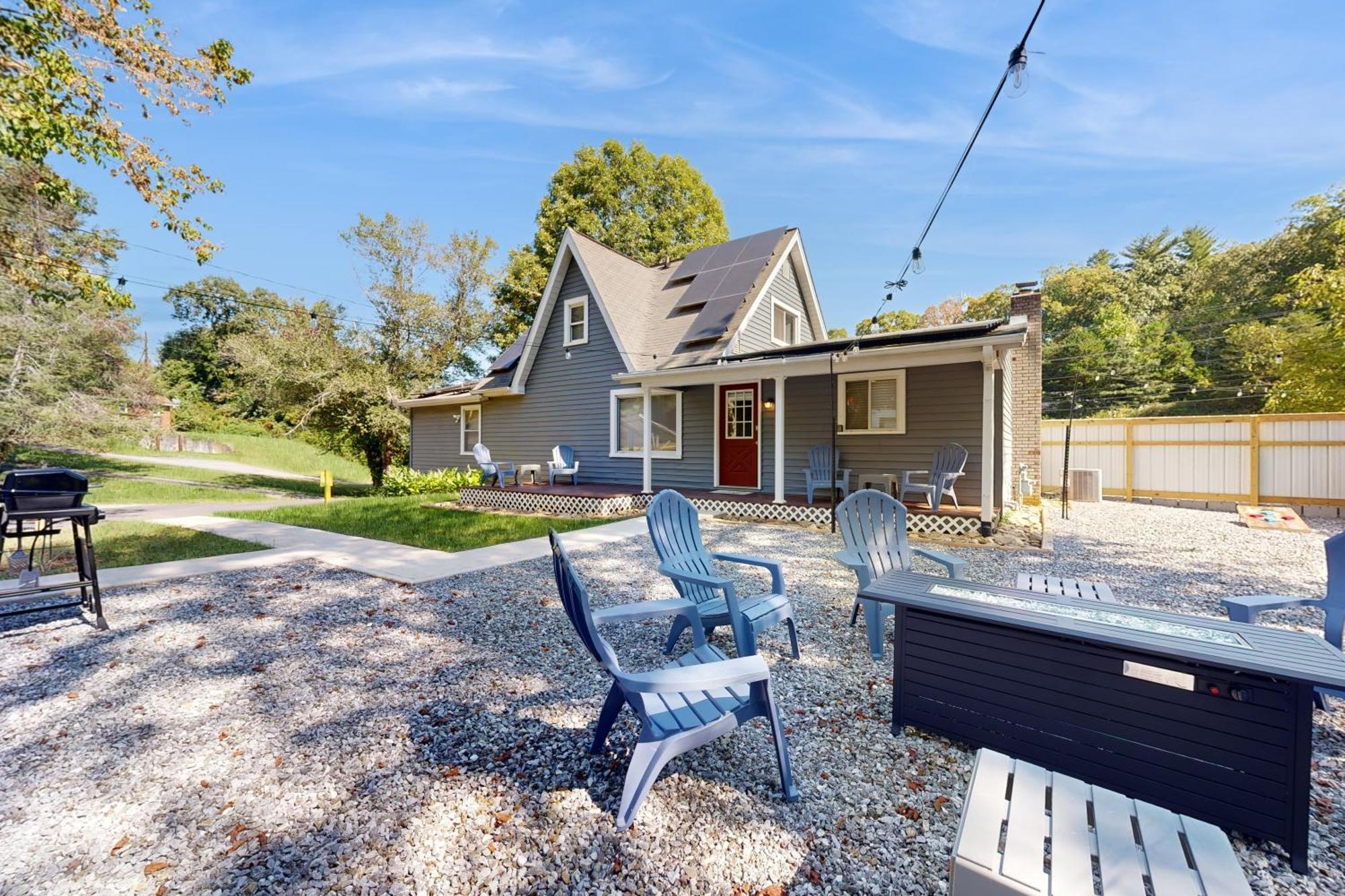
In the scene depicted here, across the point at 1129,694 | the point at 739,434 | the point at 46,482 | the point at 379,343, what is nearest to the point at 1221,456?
the point at 739,434

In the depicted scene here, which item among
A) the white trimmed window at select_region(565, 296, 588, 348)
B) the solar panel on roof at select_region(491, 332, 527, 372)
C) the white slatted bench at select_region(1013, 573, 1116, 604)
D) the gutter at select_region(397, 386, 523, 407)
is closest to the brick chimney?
the white slatted bench at select_region(1013, 573, 1116, 604)

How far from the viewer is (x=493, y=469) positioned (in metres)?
12.7

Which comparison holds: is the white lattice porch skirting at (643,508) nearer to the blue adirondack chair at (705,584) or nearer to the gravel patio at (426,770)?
the blue adirondack chair at (705,584)

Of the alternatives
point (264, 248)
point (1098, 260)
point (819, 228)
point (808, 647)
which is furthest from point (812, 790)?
point (1098, 260)

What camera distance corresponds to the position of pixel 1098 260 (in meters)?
33.5

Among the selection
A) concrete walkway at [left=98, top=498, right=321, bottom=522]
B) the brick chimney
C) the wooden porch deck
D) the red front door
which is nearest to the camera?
the wooden porch deck

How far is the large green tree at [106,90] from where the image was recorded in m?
5.23

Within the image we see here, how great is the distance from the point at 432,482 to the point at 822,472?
1090 centimetres

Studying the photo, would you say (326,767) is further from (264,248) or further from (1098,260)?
(1098,260)

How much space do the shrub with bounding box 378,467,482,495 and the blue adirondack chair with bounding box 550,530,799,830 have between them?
13.2 metres

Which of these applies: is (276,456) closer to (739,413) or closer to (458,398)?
(458,398)

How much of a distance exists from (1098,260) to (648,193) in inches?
1193

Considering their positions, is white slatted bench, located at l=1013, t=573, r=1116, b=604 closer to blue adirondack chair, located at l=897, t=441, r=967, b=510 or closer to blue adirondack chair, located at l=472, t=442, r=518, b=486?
blue adirondack chair, located at l=897, t=441, r=967, b=510

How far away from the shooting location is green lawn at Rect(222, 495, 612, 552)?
7.80 metres
